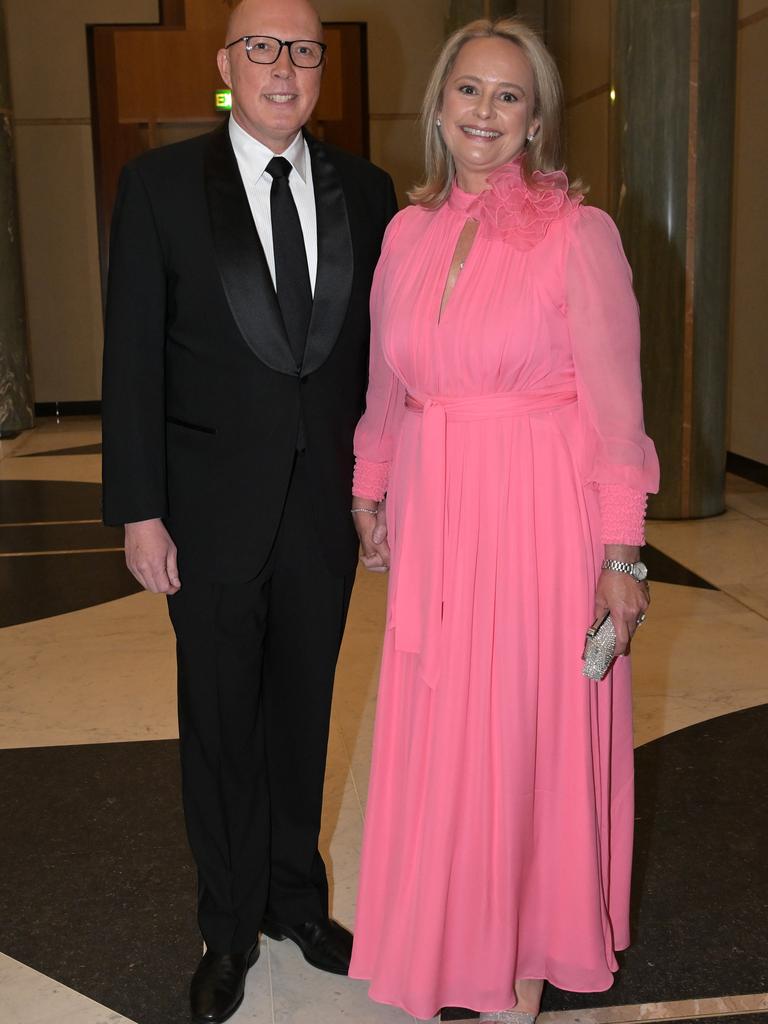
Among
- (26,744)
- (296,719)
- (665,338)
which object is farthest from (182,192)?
(665,338)

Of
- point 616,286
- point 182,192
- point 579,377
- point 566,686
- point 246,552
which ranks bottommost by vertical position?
point 566,686

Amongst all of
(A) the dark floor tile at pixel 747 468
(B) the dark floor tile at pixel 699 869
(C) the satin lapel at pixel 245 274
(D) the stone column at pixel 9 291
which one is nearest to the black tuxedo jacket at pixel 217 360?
(C) the satin lapel at pixel 245 274

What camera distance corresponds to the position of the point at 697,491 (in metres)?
6.74

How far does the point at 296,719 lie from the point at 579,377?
93 centimetres

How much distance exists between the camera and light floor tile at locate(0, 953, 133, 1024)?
90.8 inches

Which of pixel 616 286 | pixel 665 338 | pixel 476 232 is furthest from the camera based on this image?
pixel 665 338

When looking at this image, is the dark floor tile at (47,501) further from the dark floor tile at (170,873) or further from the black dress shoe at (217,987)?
the black dress shoe at (217,987)

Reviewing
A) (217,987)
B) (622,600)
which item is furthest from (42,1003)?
(622,600)

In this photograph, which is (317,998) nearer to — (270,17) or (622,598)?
(622,598)

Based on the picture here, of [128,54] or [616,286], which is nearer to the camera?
[616,286]

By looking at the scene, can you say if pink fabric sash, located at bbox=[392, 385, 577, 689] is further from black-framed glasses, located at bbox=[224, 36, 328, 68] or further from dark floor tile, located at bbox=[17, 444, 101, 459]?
dark floor tile, located at bbox=[17, 444, 101, 459]

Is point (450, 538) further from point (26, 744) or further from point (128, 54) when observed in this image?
point (128, 54)

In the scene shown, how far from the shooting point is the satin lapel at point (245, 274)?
2135mm

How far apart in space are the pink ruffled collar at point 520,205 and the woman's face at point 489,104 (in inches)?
1.8
